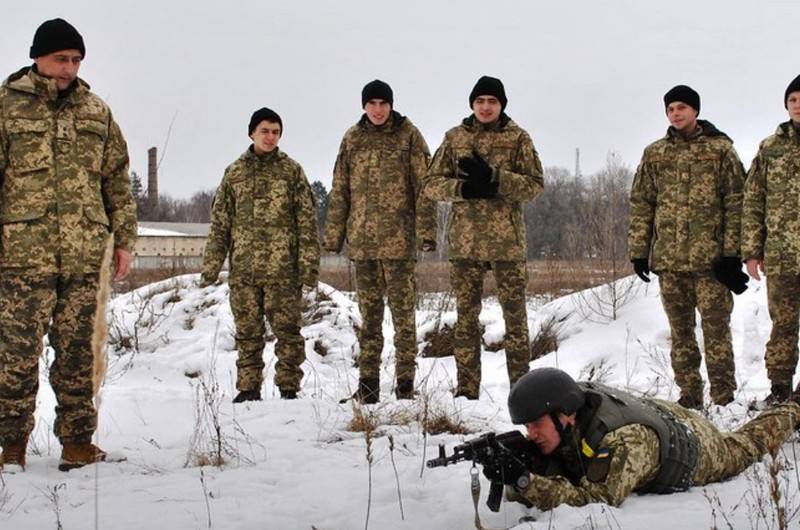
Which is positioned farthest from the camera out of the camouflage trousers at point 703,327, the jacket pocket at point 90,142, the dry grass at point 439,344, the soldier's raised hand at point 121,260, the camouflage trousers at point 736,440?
the dry grass at point 439,344

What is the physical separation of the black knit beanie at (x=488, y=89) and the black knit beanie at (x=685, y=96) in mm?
1269

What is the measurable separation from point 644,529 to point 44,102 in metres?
3.78

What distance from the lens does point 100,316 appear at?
4.29 meters

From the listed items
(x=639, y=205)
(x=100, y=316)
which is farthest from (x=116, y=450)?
(x=639, y=205)

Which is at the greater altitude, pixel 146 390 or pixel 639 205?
pixel 639 205

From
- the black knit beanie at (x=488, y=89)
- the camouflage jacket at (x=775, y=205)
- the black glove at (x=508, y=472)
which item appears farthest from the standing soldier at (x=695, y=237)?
the black glove at (x=508, y=472)

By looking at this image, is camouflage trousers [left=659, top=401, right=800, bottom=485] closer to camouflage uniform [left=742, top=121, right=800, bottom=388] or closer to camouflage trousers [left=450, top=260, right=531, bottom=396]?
camouflage uniform [left=742, top=121, right=800, bottom=388]

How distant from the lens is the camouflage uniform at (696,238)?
19.6ft

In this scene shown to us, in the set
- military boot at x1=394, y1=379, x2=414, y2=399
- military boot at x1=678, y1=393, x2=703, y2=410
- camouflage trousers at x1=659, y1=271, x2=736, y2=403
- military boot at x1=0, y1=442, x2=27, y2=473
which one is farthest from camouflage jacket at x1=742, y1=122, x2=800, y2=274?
military boot at x1=0, y1=442, x2=27, y2=473

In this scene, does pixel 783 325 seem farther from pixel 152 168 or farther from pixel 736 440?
pixel 152 168

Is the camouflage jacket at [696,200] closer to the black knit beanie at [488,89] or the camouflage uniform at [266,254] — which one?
the black knit beanie at [488,89]

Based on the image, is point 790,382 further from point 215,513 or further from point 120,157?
point 120,157

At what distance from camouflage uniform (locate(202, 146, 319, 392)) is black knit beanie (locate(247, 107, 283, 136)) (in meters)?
0.19

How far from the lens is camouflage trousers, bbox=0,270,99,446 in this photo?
14.4ft
